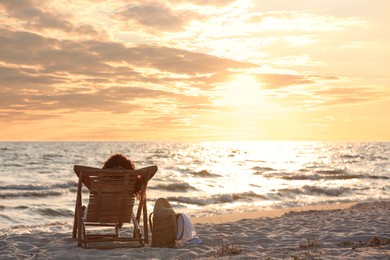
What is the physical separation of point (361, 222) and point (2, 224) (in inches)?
405

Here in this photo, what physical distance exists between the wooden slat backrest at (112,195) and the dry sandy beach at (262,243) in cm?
67

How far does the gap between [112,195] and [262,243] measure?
9.03 feet

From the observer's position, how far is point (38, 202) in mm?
20547

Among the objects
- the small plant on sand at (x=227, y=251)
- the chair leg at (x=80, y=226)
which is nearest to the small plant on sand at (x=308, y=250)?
the small plant on sand at (x=227, y=251)

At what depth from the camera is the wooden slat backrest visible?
8172 millimetres

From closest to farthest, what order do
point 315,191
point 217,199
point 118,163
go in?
point 118,163 → point 217,199 → point 315,191

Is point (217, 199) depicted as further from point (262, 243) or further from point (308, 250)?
point (308, 250)

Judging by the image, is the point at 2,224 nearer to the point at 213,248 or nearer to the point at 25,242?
the point at 25,242

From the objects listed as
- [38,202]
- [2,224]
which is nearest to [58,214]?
[2,224]

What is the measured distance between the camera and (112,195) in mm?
8359

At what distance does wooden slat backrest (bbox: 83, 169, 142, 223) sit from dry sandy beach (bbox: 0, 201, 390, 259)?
2.20 ft

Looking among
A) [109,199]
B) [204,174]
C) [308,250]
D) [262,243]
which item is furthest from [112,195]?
[204,174]

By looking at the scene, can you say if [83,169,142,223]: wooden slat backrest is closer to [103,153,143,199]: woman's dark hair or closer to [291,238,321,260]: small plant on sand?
[103,153,143,199]: woman's dark hair

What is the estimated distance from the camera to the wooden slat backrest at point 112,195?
8172 mm
